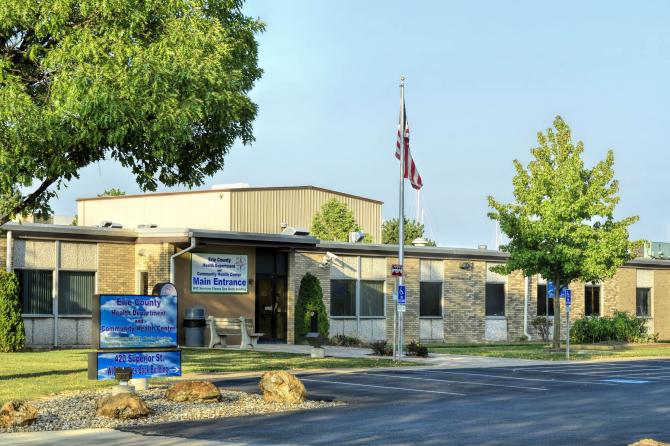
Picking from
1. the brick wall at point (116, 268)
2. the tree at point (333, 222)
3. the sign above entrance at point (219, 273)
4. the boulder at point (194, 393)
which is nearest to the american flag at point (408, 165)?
the sign above entrance at point (219, 273)

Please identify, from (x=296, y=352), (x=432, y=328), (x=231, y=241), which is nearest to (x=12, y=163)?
(x=296, y=352)

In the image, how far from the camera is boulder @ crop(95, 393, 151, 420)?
53.3ft

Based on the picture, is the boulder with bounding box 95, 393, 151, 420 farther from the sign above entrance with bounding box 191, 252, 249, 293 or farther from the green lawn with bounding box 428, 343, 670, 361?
the sign above entrance with bounding box 191, 252, 249, 293

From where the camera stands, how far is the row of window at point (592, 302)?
158 ft

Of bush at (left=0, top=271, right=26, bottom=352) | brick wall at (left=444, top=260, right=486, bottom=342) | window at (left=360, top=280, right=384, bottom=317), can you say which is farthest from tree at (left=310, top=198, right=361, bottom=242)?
bush at (left=0, top=271, right=26, bottom=352)

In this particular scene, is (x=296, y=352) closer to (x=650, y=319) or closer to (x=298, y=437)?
(x=298, y=437)

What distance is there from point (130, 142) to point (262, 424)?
638 cm

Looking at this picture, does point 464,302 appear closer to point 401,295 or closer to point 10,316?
point 401,295

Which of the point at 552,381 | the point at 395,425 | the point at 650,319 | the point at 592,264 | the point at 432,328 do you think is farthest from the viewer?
the point at 650,319

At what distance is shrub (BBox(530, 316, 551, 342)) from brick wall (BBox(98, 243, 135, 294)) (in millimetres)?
19460

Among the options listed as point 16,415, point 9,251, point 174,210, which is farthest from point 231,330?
point 174,210

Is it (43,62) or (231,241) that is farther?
(231,241)

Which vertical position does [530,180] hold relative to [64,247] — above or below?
above

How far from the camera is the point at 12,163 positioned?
18.3 m
